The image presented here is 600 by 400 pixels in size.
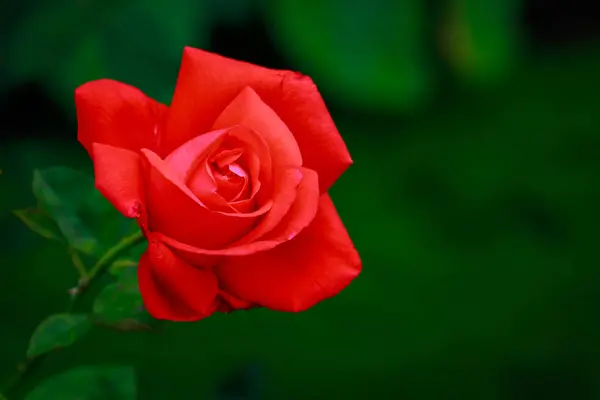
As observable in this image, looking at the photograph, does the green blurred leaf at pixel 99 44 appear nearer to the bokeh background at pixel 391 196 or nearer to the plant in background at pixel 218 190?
the bokeh background at pixel 391 196

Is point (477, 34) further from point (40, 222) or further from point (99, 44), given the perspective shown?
point (40, 222)

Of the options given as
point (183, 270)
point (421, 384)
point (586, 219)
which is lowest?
point (421, 384)

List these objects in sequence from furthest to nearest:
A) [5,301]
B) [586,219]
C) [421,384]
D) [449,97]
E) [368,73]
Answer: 1. [449,97]
2. [586,219]
3. [368,73]
4. [421,384]
5. [5,301]

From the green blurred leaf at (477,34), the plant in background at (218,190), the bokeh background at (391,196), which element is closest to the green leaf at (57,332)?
the plant in background at (218,190)

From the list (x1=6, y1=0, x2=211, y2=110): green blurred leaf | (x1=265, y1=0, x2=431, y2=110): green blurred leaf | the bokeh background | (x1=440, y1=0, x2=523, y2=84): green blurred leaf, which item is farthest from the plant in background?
(x1=440, y1=0, x2=523, y2=84): green blurred leaf

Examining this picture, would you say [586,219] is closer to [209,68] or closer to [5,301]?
[5,301]

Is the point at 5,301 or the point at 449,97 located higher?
the point at 449,97

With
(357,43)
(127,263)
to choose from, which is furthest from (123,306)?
(357,43)

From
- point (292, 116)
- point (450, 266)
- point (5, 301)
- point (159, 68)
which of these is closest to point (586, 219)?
point (450, 266)
